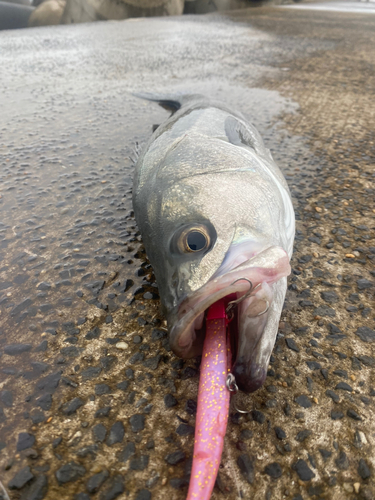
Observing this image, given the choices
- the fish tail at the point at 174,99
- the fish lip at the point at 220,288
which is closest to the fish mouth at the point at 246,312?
the fish lip at the point at 220,288

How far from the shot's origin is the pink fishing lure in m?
0.95

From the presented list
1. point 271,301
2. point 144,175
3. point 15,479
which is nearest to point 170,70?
point 144,175

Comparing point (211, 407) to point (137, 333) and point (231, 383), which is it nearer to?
point (231, 383)

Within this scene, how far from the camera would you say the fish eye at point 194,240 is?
1404 millimetres

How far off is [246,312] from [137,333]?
62cm

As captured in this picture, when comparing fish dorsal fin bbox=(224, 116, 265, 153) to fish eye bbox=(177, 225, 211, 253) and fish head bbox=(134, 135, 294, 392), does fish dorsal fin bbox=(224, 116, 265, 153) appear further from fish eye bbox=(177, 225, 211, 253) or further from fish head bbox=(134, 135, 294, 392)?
fish eye bbox=(177, 225, 211, 253)

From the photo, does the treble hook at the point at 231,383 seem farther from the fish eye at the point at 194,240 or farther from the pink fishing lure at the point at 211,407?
the fish eye at the point at 194,240

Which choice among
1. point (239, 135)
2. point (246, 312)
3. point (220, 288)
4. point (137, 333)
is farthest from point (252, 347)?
point (239, 135)

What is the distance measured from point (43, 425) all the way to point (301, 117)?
159 inches

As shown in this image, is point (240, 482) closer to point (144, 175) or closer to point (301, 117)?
Result: point (144, 175)

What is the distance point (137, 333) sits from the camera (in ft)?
5.31

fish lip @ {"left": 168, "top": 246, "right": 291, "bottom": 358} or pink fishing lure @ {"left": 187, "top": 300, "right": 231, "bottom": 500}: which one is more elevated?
fish lip @ {"left": 168, "top": 246, "right": 291, "bottom": 358}

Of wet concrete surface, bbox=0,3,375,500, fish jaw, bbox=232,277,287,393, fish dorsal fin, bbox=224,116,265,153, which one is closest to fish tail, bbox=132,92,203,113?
wet concrete surface, bbox=0,3,375,500

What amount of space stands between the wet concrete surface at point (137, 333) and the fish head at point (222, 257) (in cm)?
25
